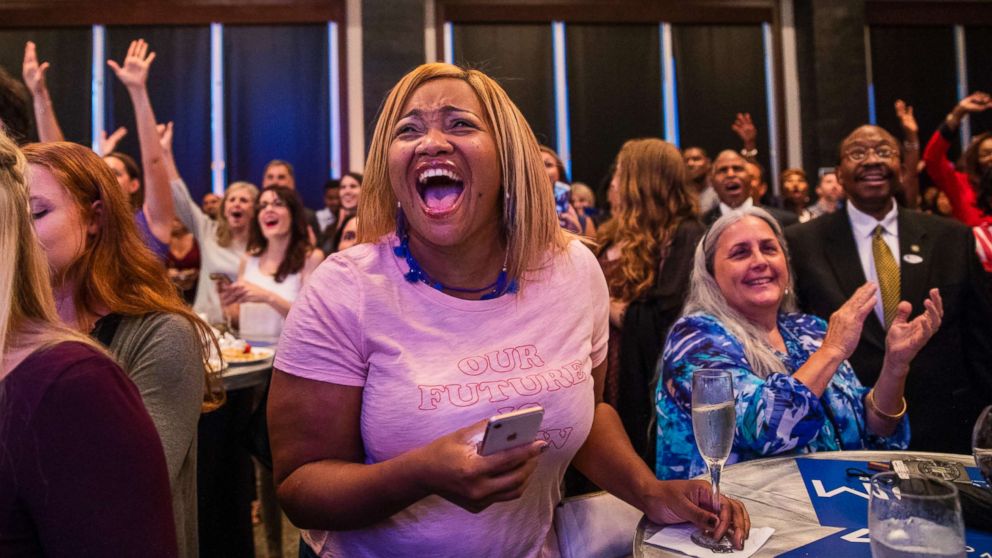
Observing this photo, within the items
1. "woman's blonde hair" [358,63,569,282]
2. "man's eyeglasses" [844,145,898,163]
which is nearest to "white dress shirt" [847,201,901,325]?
"man's eyeglasses" [844,145,898,163]

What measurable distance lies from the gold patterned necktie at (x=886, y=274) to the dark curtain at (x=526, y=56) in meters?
4.73

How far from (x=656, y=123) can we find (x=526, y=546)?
21.8 ft

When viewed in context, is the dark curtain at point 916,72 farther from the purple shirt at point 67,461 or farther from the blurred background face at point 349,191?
the purple shirt at point 67,461

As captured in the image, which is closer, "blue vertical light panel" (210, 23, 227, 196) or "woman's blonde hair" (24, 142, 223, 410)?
"woman's blonde hair" (24, 142, 223, 410)

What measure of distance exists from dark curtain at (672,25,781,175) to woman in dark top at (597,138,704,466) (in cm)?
468

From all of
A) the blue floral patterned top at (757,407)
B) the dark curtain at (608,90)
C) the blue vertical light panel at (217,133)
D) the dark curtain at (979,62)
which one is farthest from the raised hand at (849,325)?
the dark curtain at (979,62)

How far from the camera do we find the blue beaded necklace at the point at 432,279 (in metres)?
1.28

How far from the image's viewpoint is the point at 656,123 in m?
7.43

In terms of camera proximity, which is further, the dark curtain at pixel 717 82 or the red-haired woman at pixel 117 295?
the dark curtain at pixel 717 82

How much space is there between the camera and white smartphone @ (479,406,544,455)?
Result: 36.9 inches

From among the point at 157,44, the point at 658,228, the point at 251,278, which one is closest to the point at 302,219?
the point at 251,278

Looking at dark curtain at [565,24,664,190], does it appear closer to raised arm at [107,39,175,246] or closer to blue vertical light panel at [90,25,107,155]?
blue vertical light panel at [90,25,107,155]

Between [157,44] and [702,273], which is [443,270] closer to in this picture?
[702,273]

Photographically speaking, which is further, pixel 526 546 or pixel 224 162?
pixel 224 162
